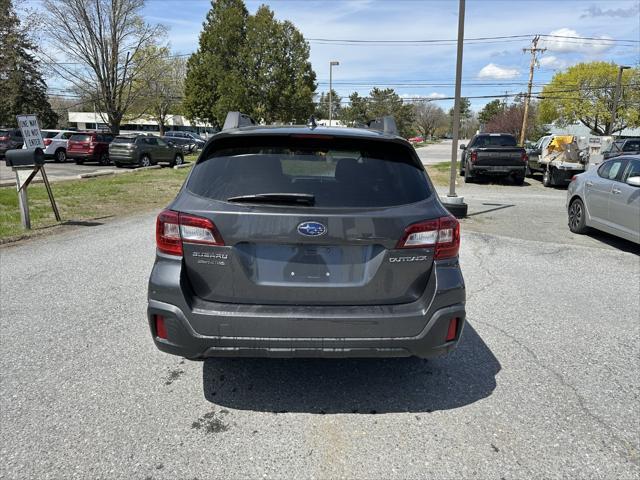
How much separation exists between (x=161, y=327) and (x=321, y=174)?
132cm

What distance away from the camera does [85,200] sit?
41.9 ft

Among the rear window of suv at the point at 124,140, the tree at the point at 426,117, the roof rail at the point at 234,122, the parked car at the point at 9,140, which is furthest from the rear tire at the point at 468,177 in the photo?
the tree at the point at 426,117

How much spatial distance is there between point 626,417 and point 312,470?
2014mm

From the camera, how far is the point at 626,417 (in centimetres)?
303

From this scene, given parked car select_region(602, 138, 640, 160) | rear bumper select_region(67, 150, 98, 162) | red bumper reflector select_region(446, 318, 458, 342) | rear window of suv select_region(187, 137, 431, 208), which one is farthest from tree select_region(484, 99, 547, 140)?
red bumper reflector select_region(446, 318, 458, 342)

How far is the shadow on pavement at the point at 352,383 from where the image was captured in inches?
125

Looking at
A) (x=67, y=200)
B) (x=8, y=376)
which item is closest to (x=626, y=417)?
(x=8, y=376)

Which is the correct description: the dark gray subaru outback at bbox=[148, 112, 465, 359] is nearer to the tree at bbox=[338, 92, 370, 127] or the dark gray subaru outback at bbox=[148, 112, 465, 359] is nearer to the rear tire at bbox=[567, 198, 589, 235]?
the rear tire at bbox=[567, 198, 589, 235]

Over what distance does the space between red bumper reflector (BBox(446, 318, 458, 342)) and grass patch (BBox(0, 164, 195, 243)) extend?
7801mm

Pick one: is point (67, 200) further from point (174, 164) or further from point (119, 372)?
point (174, 164)

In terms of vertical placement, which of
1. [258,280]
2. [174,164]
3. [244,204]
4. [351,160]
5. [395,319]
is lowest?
[174,164]

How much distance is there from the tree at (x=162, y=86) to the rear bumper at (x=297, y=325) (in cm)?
3756

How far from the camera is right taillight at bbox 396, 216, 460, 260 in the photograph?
2.79m

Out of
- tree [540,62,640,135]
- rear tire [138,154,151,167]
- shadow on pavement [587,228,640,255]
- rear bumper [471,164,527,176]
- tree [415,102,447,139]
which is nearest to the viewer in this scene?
shadow on pavement [587,228,640,255]
